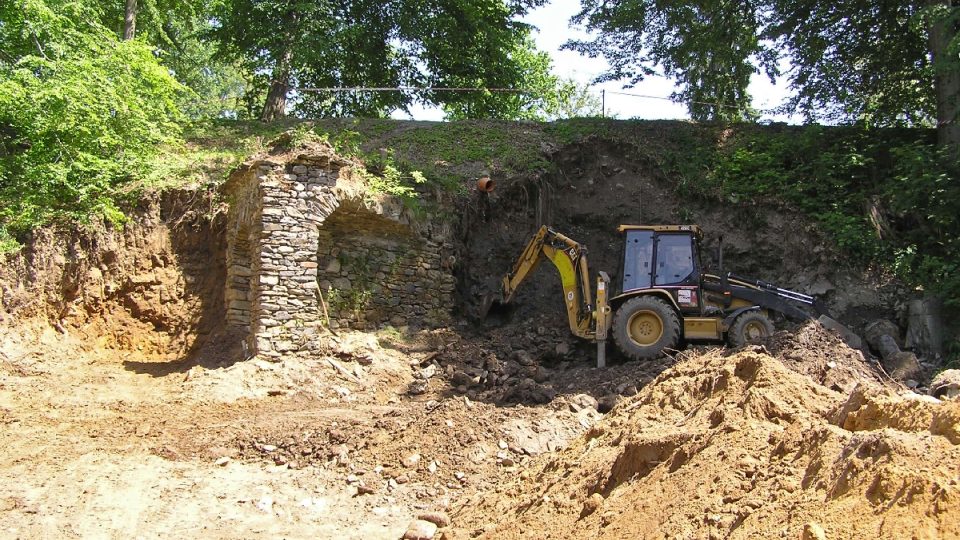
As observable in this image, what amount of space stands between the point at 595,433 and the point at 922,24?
1124 cm

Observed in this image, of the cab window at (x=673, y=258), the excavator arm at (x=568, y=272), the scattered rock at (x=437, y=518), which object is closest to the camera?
the scattered rock at (x=437, y=518)

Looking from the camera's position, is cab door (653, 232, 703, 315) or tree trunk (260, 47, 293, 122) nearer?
cab door (653, 232, 703, 315)

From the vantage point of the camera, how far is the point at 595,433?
6344 millimetres

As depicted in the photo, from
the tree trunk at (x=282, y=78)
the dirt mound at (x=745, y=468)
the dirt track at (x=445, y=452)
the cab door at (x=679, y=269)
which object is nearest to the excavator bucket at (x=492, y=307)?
the dirt track at (x=445, y=452)

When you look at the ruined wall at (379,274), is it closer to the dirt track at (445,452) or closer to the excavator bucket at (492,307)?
the excavator bucket at (492,307)

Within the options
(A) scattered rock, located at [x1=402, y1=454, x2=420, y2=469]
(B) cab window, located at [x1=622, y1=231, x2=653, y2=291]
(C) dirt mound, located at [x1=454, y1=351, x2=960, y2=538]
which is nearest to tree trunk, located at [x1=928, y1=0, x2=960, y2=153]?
(B) cab window, located at [x1=622, y1=231, x2=653, y2=291]

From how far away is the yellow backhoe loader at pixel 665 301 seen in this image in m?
11.5

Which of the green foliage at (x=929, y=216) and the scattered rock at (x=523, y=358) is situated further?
the green foliage at (x=929, y=216)

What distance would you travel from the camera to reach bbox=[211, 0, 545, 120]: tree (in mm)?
18422

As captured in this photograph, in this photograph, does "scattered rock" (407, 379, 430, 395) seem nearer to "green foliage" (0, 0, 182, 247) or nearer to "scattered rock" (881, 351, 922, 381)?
"green foliage" (0, 0, 182, 247)

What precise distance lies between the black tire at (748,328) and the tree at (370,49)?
1108 cm

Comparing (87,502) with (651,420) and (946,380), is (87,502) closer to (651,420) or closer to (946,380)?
(651,420)

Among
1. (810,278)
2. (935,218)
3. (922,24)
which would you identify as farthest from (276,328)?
(922,24)

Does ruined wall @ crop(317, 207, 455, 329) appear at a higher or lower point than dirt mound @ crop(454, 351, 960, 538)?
higher
